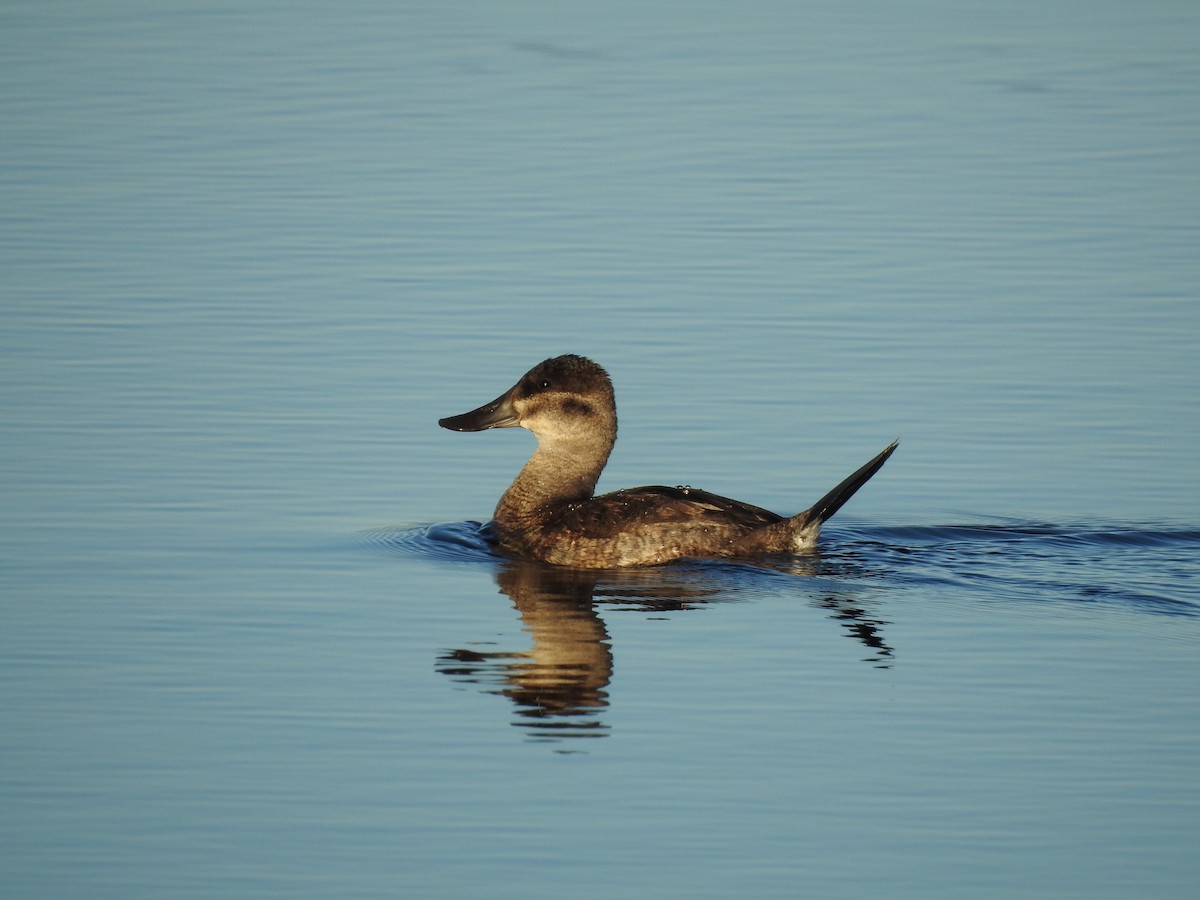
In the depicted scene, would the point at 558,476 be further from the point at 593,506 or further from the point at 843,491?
the point at 843,491

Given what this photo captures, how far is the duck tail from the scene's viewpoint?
891 cm

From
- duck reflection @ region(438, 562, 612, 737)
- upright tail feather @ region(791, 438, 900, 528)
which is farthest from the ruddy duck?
duck reflection @ region(438, 562, 612, 737)

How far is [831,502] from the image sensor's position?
29.3 ft

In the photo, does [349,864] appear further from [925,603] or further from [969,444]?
[969,444]

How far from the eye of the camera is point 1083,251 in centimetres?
1416

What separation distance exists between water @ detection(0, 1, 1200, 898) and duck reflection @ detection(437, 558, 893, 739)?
3 cm

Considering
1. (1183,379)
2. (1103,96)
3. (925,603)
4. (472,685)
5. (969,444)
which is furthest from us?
(1103,96)

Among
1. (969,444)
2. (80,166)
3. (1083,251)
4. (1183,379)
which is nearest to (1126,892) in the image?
(969,444)

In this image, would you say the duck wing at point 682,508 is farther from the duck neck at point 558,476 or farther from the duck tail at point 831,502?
the duck neck at point 558,476

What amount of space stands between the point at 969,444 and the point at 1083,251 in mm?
3823

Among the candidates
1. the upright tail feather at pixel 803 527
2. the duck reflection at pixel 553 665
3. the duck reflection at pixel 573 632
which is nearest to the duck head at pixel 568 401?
the duck reflection at pixel 573 632

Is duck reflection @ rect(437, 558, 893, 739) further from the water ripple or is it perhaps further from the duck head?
the duck head

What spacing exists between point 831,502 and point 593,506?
1.03 m

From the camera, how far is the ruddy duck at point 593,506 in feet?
29.8
